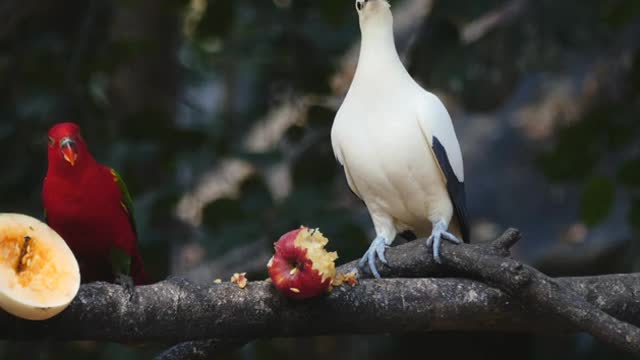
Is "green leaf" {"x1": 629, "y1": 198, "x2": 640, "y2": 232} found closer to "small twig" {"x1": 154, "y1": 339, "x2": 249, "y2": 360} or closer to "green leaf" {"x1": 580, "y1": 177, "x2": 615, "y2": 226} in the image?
"green leaf" {"x1": 580, "y1": 177, "x2": 615, "y2": 226}

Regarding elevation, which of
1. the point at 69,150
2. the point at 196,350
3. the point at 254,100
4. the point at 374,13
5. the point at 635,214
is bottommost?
the point at 196,350

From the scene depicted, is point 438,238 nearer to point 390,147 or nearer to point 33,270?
point 390,147

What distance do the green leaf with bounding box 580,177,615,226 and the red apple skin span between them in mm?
2395

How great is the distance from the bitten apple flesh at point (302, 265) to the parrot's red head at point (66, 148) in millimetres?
866

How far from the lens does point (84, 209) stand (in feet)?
11.4

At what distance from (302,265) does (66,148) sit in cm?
98

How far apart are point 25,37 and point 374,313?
335 centimetres

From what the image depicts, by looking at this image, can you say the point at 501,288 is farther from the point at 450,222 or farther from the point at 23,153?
the point at 23,153

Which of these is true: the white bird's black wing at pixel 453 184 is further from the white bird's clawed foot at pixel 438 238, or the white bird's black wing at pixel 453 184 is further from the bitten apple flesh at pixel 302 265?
the bitten apple flesh at pixel 302 265

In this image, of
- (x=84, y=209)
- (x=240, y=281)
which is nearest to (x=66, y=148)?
(x=84, y=209)

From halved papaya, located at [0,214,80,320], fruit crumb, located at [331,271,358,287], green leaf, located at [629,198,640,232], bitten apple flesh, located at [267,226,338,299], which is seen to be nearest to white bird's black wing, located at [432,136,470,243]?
fruit crumb, located at [331,271,358,287]

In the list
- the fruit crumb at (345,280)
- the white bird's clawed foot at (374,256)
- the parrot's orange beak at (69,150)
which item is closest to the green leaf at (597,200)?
the white bird's clawed foot at (374,256)

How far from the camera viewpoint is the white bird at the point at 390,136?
3344 millimetres

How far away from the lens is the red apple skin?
2867 millimetres
